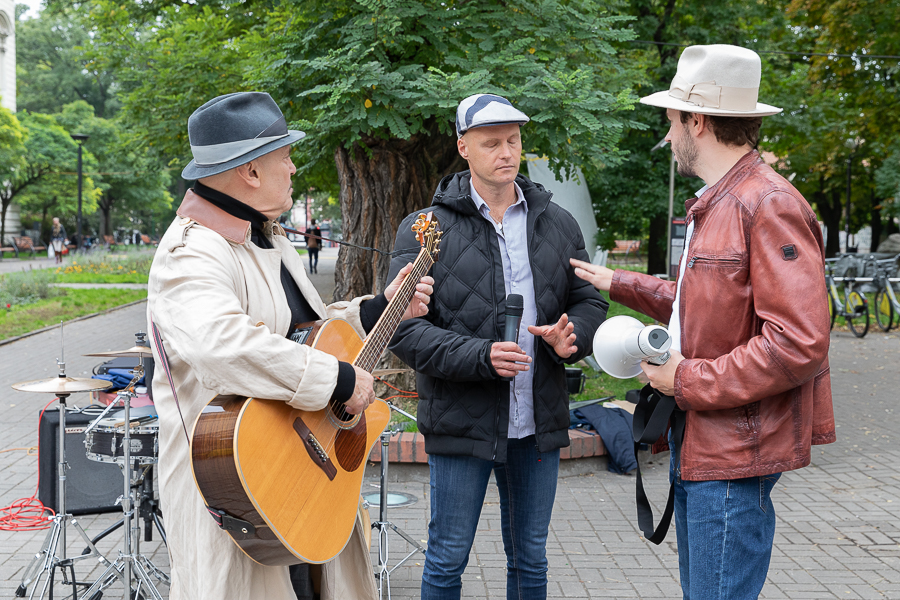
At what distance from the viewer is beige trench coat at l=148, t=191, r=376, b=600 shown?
2.03m

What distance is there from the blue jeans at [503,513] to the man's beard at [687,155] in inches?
43.8

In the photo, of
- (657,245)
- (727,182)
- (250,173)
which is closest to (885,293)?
(657,245)

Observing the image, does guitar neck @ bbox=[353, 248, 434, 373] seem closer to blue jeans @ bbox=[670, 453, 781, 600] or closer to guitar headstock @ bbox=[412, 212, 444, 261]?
guitar headstock @ bbox=[412, 212, 444, 261]

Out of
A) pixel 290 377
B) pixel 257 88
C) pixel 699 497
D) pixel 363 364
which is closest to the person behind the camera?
pixel 290 377

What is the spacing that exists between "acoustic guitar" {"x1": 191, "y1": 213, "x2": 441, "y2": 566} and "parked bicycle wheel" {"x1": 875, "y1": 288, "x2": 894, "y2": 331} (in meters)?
14.8

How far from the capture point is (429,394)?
2.97 meters

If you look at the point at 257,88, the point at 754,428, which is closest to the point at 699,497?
the point at 754,428

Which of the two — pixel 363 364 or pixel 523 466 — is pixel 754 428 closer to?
pixel 523 466

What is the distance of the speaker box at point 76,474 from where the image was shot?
4.22 m

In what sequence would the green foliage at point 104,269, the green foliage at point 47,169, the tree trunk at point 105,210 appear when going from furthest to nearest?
1. the tree trunk at point 105,210
2. the green foliage at point 47,169
3. the green foliage at point 104,269

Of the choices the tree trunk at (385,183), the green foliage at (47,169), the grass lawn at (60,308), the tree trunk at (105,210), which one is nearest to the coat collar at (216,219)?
the tree trunk at (385,183)

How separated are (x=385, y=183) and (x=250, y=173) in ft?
16.1

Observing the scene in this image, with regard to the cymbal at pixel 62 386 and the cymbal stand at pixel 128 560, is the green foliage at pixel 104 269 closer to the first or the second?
the cymbal at pixel 62 386

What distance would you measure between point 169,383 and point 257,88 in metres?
4.75
